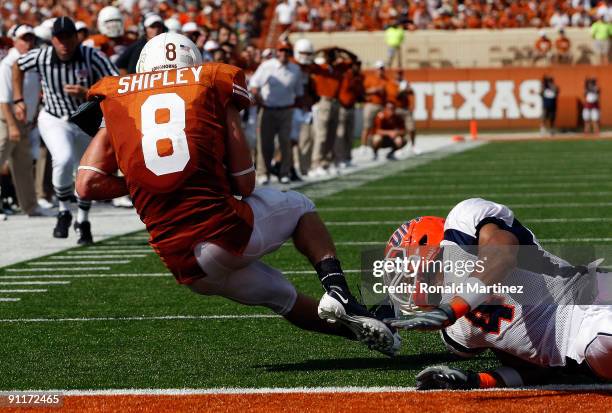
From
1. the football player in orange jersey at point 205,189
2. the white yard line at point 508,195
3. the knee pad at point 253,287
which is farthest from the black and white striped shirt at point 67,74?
the knee pad at point 253,287

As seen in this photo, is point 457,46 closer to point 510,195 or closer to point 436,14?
point 436,14

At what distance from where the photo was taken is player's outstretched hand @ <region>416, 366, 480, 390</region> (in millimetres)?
4551

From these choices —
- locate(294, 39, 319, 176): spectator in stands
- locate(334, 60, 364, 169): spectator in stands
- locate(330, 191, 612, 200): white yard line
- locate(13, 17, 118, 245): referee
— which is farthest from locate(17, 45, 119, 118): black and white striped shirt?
locate(334, 60, 364, 169): spectator in stands

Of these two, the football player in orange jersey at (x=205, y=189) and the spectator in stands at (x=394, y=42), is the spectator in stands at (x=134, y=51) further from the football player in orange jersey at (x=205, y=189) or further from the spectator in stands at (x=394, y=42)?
the spectator in stands at (x=394, y=42)

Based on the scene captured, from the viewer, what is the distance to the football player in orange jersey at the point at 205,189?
4844mm

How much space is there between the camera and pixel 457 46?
3291 centimetres

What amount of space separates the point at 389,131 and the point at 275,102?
6.32 meters

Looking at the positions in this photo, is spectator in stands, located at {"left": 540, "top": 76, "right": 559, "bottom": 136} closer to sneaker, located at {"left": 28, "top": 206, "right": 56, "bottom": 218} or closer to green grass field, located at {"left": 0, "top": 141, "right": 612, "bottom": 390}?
green grass field, located at {"left": 0, "top": 141, "right": 612, "bottom": 390}

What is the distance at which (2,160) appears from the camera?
12031 millimetres

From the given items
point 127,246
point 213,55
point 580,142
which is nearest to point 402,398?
point 127,246

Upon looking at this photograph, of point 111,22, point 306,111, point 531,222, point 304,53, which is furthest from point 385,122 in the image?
point 531,222

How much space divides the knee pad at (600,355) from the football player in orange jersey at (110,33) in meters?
8.44

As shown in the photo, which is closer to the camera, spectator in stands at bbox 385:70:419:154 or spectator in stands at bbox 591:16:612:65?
spectator in stands at bbox 385:70:419:154

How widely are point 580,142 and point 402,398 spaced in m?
22.3
